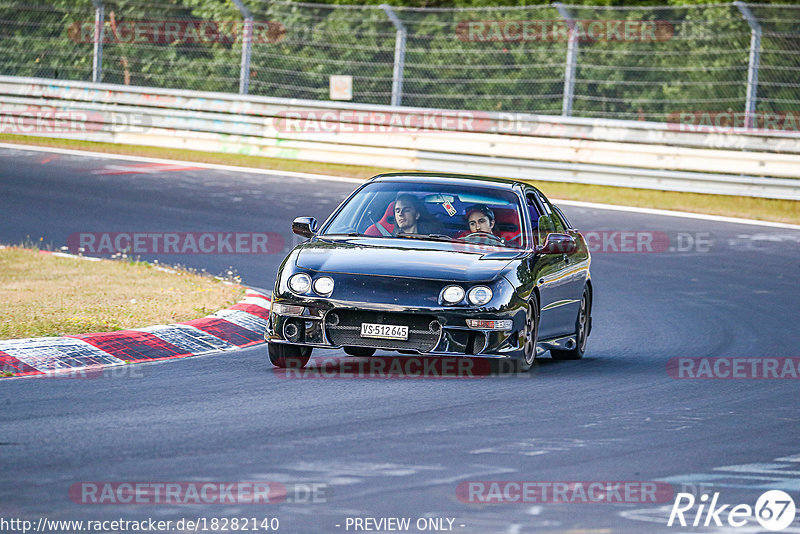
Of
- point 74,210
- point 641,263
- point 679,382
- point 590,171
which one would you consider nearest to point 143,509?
point 679,382

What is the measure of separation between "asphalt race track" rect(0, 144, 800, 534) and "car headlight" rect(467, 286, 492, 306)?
1.70ft

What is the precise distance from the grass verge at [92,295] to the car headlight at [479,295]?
2671mm

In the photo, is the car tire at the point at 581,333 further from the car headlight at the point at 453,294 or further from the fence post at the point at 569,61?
the fence post at the point at 569,61

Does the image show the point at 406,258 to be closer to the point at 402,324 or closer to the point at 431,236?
the point at 402,324

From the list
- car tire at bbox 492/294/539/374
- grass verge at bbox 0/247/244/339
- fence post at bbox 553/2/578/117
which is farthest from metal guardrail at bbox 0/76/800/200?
car tire at bbox 492/294/539/374

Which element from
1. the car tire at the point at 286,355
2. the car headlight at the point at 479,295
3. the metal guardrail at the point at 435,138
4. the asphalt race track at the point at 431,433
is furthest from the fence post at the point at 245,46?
the car headlight at the point at 479,295

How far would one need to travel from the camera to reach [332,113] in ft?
77.8

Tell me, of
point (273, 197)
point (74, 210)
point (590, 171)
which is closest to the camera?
point (74, 210)

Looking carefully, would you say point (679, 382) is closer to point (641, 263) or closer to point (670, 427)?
point (670, 427)

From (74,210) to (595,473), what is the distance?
12646mm

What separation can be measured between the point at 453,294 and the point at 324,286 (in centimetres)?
83

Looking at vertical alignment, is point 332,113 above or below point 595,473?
above

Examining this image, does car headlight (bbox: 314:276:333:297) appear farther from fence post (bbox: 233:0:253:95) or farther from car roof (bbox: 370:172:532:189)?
fence post (bbox: 233:0:253:95)

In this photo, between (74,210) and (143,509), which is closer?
(143,509)
